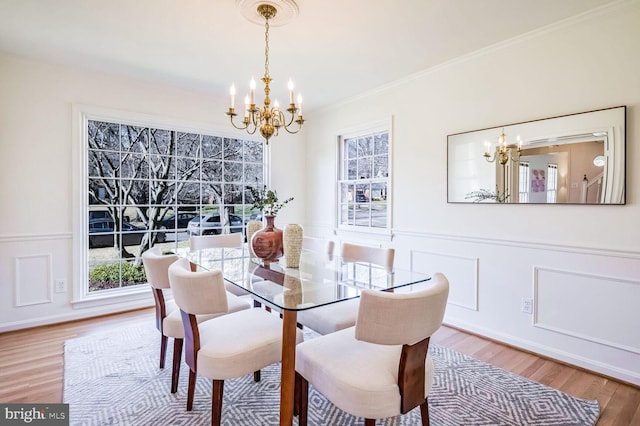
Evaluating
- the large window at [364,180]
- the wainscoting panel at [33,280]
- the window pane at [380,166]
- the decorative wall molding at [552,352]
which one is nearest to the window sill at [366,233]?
the large window at [364,180]

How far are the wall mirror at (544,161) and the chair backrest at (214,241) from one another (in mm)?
2168

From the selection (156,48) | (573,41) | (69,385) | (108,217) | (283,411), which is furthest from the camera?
(108,217)

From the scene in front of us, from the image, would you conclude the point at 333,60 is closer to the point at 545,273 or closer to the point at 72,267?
the point at 545,273

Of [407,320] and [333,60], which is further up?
[333,60]

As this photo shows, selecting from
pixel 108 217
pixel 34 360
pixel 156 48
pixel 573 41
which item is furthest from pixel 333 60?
pixel 34 360

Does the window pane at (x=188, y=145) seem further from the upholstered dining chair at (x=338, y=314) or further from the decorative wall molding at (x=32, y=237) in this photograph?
the upholstered dining chair at (x=338, y=314)

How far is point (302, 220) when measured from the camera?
513cm

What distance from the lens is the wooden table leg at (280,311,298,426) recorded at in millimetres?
1530

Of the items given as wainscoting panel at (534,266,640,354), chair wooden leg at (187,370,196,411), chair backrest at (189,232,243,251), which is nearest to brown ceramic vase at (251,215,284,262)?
chair wooden leg at (187,370,196,411)

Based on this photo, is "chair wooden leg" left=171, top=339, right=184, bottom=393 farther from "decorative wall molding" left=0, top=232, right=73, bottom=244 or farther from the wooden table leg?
"decorative wall molding" left=0, top=232, right=73, bottom=244

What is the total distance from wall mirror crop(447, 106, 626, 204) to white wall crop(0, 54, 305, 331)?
3508 millimetres

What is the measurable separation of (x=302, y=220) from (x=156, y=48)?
2.95m

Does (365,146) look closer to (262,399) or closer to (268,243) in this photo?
(268,243)

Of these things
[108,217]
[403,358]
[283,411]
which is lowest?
[283,411]
